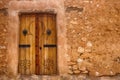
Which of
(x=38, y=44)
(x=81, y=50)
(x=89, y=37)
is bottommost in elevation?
(x=81, y=50)

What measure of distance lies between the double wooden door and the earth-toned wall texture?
0.29m

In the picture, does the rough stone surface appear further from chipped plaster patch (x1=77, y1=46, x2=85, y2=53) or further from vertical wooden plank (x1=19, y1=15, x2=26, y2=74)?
chipped plaster patch (x1=77, y1=46, x2=85, y2=53)

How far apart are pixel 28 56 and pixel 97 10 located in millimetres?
1743

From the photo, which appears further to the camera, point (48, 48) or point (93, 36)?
point (48, 48)

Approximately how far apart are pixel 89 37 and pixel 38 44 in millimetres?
1083

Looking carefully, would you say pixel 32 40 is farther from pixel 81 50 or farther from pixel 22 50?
pixel 81 50

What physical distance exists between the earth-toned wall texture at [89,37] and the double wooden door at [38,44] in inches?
11.2

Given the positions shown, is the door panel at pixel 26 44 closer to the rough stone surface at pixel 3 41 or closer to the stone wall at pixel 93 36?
the rough stone surface at pixel 3 41

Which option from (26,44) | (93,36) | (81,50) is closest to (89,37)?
(93,36)

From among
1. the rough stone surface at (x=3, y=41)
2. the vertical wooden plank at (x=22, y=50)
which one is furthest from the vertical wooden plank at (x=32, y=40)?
the rough stone surface at (x=3, y=41)

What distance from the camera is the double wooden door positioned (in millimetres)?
5559

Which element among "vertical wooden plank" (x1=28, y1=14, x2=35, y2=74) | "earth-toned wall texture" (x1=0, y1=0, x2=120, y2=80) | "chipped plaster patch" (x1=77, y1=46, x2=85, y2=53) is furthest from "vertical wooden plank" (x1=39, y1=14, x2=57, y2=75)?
"chipped plaster patch" (x1=77, y1=46, x2=85, y2=53)

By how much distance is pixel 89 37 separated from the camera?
18.1ft

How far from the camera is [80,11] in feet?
18.4
